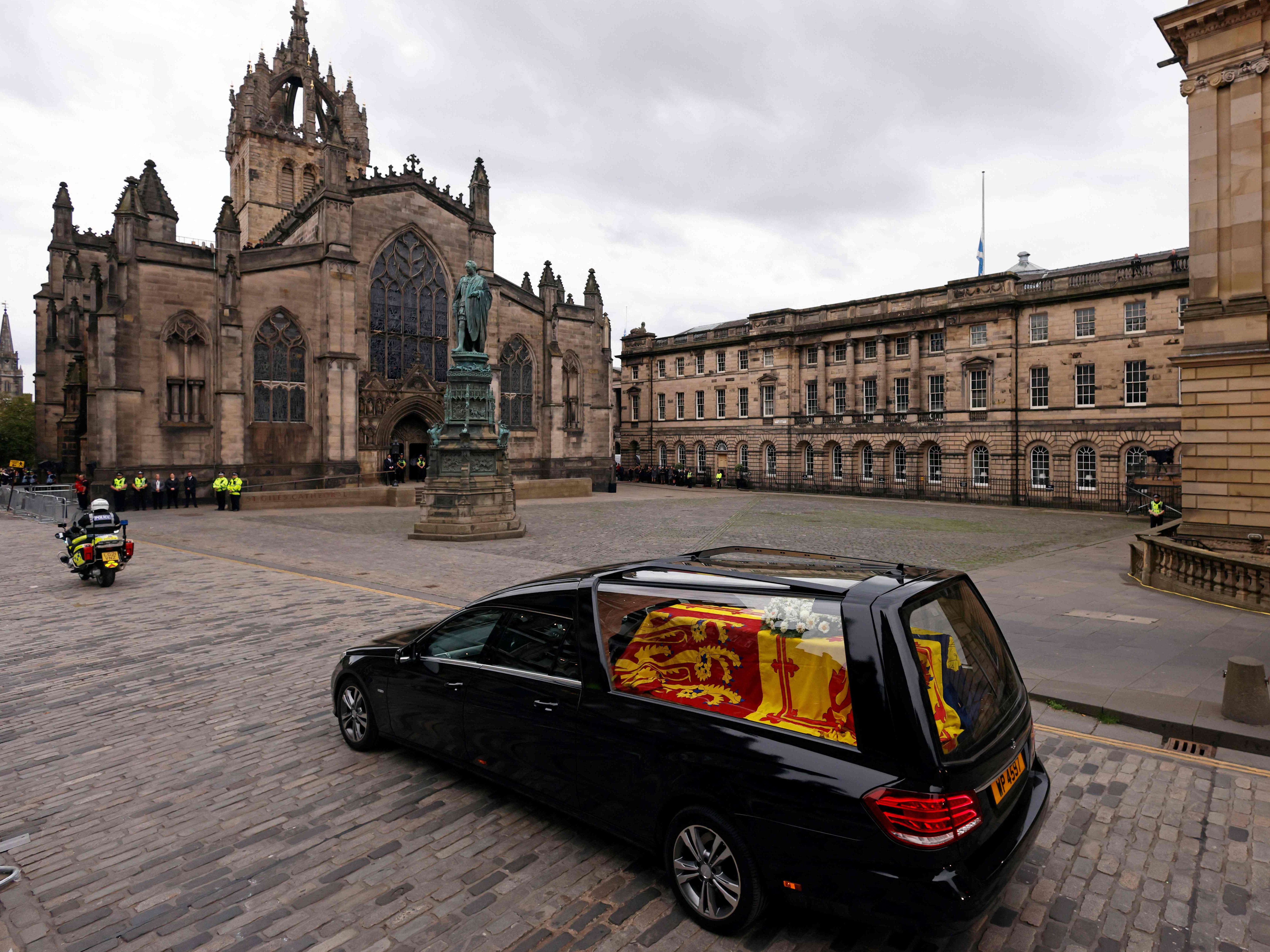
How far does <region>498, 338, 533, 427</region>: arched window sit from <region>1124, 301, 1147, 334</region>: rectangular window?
30.6 m

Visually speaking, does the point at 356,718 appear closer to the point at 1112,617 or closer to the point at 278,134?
the point at 1112,617

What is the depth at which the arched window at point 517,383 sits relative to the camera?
40.3 metres

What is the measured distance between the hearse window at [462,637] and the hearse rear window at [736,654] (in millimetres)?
999

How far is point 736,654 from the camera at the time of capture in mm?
3373

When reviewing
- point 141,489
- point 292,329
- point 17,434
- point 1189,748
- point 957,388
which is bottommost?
point 1189,748

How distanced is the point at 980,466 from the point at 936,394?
198 inches

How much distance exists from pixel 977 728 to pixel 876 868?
2.60 ft

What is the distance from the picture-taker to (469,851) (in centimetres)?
391

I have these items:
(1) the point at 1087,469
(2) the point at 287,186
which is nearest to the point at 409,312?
(2) the point at 287,186

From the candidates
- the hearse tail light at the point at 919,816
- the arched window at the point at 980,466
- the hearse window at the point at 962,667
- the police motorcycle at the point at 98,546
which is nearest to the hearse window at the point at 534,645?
the hearse tail light at the point at 919,816

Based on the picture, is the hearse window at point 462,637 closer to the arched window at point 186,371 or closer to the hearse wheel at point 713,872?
the hearse wheel at point 713,872

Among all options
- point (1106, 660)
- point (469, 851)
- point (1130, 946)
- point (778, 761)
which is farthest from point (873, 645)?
point (1106, 660)

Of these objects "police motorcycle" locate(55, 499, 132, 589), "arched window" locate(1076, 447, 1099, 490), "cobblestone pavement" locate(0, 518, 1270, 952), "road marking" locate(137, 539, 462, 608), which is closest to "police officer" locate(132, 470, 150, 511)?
"road marking" locate(137, 539, 462, 608)

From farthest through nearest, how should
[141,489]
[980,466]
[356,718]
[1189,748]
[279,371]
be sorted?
1. [980,466]
2. [279,371]
3. [141,489]
4. [1189,748]
5. [356,718]
